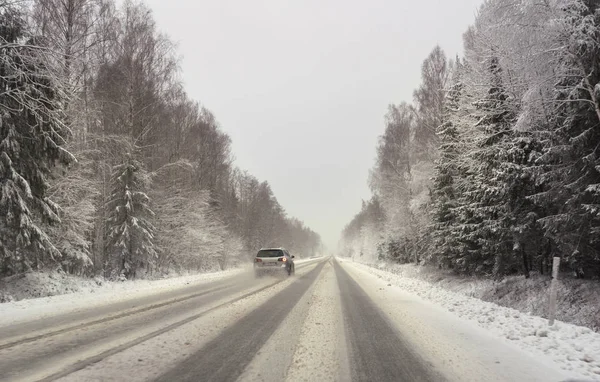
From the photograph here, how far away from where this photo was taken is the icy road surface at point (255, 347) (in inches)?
187

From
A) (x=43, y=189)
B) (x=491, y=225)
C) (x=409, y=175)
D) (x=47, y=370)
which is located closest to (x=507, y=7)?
(x=491, y=225)

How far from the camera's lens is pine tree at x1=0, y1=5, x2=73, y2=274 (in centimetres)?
1081

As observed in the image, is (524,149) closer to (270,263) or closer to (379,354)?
(379,354)

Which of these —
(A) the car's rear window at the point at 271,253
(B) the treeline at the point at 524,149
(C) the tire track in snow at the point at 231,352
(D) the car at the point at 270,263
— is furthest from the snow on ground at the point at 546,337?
(A) the car's rear window at the point at 271,253

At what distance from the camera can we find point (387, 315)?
9.46 meters

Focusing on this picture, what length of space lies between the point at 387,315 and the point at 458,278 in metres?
12.8

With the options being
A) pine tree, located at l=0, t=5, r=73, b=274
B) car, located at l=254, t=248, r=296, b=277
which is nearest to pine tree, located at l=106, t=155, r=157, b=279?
car, located at l=254, t=248, r=296, b=277

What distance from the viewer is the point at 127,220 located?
63.5 ft

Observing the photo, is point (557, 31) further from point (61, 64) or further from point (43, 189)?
point (43, 189)

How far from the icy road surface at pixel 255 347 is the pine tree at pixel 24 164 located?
8.90 feet

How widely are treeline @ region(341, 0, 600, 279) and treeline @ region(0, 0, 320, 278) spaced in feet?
40.9

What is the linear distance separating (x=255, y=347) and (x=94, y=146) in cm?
1582

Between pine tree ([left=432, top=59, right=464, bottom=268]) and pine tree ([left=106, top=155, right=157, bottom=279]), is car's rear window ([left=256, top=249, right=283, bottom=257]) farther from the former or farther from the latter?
pine tree ([left=432, top=59, right=464, bottom=268])

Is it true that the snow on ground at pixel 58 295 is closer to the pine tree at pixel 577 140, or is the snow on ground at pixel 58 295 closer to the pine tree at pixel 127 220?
the pine tree at pixel 127 220
